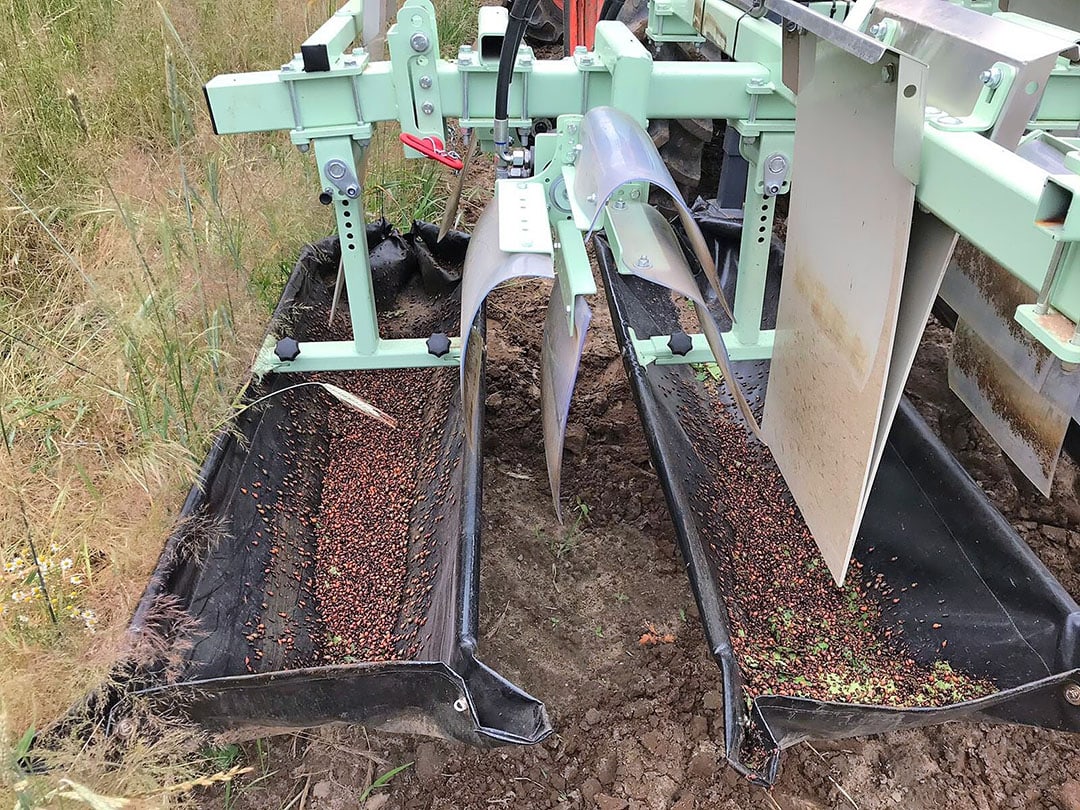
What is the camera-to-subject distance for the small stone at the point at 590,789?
164cm

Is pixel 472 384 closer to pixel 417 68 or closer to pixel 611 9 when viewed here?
pixel 417 68

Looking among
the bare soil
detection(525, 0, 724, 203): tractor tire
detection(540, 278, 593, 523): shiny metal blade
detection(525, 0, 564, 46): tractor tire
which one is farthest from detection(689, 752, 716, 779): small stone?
detection(525, 0, 564, 46): tractor tire

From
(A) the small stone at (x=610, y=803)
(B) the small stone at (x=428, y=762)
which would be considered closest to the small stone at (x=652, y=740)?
Result: (A) the small stone at (x=610, y=803)

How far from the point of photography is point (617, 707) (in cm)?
181

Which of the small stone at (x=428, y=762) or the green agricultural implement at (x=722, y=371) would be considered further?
the small stone at (x=428, y=762)

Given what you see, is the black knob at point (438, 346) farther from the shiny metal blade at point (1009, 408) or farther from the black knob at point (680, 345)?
the shiny metal blade at point (1009, 408)

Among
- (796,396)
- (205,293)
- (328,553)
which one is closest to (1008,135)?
(796,396)

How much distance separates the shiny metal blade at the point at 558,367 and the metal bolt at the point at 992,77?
707mm

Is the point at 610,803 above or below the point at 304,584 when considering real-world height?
below

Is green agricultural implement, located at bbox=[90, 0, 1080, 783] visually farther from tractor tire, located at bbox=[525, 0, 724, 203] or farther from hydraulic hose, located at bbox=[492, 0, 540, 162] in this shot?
tractor tire, located at bbox=[525, 0, 724, 203]

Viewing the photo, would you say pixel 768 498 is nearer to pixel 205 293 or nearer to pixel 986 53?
pixel 986 53

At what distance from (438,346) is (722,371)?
0.90 m

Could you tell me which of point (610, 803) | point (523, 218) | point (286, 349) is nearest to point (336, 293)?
point (286, 349)

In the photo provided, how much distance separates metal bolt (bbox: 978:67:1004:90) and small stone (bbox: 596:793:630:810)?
4.69ft
